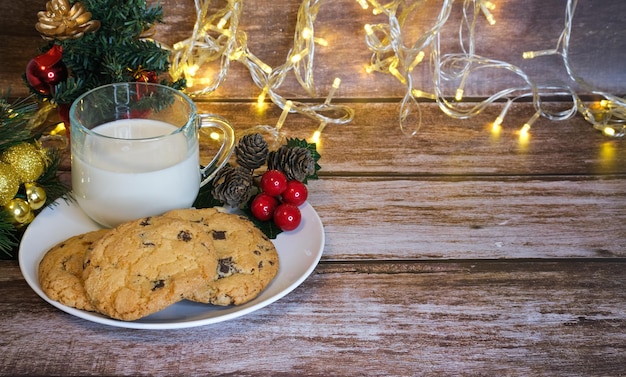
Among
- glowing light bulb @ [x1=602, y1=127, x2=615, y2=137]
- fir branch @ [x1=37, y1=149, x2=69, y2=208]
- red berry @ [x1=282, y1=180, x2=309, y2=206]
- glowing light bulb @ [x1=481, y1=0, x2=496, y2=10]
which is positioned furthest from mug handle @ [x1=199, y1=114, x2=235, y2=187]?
glowing light bulb @ [x1=602, y1=127, x2=615, y2=137]

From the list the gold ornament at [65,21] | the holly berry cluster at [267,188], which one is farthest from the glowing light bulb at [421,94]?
the gold ornament at [65,21]

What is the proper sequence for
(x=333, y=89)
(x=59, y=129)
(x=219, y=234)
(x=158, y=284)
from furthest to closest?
(x=333, y=89), (x=59, y=129), (x=219, y=234), (x=158, y=284)

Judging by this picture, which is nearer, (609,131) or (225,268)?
(225,268)

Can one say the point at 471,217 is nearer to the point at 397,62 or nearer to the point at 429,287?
the point at 429,287

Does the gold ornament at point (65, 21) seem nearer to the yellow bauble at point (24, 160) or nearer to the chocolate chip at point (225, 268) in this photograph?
the yellow bauble at point (24, 160)

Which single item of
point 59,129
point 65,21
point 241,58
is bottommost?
point 59,129

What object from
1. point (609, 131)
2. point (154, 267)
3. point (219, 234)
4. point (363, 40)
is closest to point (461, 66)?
point (363, 40)

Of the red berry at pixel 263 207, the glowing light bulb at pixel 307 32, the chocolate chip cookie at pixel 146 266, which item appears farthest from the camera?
the glowing light bulb at pixel 307 32
